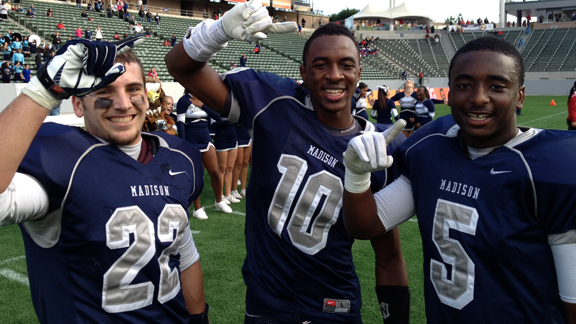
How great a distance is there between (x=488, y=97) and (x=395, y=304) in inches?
44.7

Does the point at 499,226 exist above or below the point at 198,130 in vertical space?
above

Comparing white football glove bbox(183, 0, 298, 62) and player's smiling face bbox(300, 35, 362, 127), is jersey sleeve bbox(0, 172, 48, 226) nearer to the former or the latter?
white football glove bbox(183, 0, 298, 62)

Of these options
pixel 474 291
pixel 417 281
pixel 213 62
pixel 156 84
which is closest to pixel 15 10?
pixel 213 62

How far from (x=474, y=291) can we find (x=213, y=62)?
2414 centimetres

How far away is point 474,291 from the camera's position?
1.69 meters

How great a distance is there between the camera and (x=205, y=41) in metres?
1.94

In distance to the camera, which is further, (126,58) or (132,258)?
(126,58)

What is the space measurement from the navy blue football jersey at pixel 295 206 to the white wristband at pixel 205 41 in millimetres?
209

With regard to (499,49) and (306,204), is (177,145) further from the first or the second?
(499,49)

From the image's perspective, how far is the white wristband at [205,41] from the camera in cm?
192

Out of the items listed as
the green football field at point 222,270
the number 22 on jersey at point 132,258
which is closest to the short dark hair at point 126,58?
the number 22 on jersey at point 132,258

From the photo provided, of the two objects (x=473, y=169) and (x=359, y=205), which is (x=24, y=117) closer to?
(x=359, y=205)

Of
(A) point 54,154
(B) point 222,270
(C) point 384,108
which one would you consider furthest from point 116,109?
(C) point 384,108

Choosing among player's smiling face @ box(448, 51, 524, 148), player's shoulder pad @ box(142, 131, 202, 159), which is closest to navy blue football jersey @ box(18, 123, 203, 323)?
player's shoulder pad @ box(142, 131, 202, 159)
